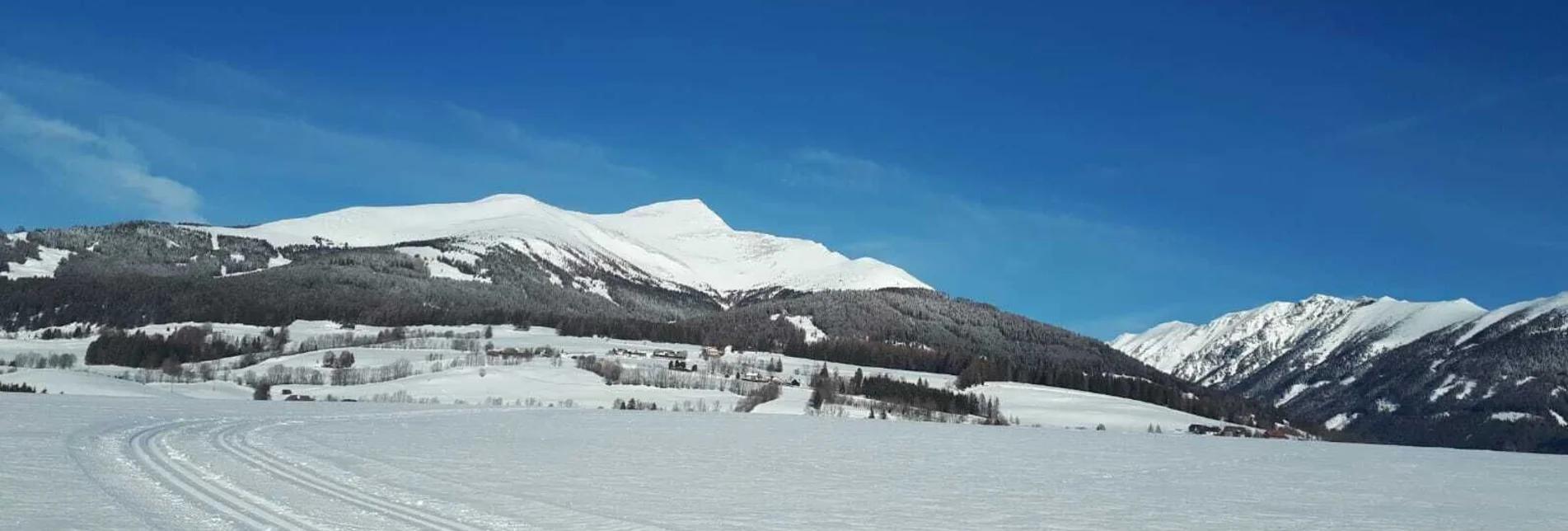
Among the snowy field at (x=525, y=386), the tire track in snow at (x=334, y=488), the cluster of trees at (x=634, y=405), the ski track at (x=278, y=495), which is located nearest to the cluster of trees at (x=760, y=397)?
the snowy field at (x=525, y=386)

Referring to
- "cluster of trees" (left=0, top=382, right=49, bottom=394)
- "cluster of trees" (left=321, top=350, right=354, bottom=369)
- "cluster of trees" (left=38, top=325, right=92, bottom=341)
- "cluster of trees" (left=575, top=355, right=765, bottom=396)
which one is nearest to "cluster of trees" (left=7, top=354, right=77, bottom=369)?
"cluster of trees" (left=321, top=350, right=354, bottom=369)

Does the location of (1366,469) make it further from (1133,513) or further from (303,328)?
(303,328)

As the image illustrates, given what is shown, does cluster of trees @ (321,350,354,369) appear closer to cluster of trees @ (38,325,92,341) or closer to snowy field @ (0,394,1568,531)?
cluster of trees @ (38,325,92,341)

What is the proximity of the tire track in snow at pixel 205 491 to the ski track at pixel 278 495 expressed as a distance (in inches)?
0.7

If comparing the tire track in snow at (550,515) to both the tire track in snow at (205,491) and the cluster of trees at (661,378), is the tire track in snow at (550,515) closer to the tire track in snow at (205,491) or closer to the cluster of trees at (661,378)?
the tire track in snow at (205,491)

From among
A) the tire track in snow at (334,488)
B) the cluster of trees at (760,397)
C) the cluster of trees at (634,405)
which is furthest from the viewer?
the cluster of trees at (760,397)

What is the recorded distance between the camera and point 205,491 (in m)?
20.0

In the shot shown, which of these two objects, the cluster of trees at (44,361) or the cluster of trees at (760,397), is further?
the cluster of trees at (44,361)

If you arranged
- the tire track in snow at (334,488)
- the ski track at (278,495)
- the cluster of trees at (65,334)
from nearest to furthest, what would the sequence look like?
1. the ski track at (278,495)
2. the tire track in snow at (334,488)
3. the cluster of trees at (65,334)

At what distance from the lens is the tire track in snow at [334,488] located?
1831 cm

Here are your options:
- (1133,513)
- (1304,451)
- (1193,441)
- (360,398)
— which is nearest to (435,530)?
(1133,513)

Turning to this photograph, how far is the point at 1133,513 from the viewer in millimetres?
25031

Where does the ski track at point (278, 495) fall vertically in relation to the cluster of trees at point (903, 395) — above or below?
below

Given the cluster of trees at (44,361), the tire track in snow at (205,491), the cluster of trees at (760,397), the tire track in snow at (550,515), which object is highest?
the cluster of trees at (760,397)
